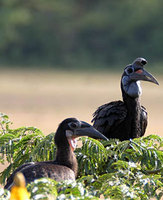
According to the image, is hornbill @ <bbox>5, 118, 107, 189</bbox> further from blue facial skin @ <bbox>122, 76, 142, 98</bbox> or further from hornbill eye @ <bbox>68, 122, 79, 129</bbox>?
blue facial skin @ <bbox>122, 76, 142, 98</bbox>

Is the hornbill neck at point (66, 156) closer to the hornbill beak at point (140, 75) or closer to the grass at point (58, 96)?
the hornbill beak at point (140, 75)

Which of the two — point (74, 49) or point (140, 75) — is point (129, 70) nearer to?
point (140, 75)

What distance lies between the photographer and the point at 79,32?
123 feet

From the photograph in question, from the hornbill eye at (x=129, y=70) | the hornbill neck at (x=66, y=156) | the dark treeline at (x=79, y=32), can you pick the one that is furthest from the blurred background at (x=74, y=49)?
the hornbill neck at (x=66, y=156)

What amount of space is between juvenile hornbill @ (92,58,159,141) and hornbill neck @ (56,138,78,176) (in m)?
2.16

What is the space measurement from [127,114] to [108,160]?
90.9 inches

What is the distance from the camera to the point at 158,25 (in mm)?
36500

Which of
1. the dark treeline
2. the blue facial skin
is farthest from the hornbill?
the dark treeline

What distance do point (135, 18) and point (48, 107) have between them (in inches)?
677

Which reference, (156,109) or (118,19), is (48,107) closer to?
(156,109)

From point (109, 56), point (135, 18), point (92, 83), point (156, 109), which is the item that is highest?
point (135, 18)

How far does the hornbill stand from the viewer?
4566 millimetres

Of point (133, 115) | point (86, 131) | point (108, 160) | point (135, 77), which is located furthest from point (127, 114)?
point (108, 160)

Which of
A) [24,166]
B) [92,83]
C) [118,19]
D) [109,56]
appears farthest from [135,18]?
[24,166]
